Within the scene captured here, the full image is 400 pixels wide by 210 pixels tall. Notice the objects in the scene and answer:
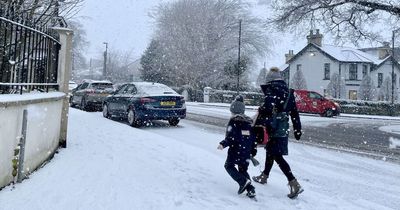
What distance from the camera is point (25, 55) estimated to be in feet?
19.3

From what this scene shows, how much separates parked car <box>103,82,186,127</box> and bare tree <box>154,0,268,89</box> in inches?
1170

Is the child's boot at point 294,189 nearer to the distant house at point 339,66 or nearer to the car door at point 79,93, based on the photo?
the car door at point 79,93

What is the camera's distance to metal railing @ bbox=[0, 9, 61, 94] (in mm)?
4925

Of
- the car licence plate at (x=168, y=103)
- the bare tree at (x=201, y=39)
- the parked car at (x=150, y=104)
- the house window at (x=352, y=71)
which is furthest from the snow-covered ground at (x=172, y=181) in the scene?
the house window at (x=352, y=71)

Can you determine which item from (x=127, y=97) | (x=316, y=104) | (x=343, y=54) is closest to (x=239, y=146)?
(x=127, y=97)

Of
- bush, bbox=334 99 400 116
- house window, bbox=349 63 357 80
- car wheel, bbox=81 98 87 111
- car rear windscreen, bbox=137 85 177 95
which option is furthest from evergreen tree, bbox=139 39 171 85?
car rear windscreen, bbox=137 85 177 95

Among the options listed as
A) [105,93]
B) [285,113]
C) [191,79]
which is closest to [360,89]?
[191,79]

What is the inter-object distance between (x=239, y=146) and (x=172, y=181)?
121 centimetres

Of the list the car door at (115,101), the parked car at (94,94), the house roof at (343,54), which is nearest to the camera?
the car door at (115,101)

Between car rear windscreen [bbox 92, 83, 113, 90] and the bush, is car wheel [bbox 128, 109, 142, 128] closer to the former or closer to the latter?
car rear windscreen [bbox 92, 83, 113, 90]

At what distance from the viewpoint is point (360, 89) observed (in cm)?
4488

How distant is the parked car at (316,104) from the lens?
25.1m

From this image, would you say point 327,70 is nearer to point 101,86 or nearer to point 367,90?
point 367,90

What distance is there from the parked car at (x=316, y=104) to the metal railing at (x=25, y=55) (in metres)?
20.8
